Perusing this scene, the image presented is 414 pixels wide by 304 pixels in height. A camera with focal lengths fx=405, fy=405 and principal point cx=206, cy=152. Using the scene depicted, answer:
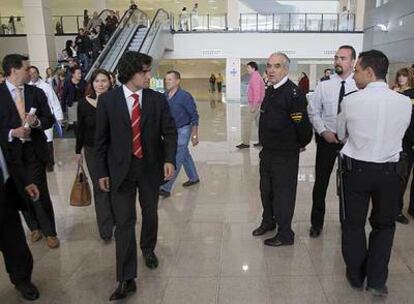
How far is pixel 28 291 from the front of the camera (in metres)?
2.98

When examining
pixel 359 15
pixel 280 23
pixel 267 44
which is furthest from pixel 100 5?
pixel 359 15

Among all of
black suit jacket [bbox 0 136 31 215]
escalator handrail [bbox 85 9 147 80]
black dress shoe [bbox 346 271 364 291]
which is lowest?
black dress shoe [bbox 346 271 364 291]

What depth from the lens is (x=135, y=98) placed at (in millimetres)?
2854

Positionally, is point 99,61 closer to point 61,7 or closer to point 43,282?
point 43,282

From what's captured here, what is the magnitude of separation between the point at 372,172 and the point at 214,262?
1.54 m

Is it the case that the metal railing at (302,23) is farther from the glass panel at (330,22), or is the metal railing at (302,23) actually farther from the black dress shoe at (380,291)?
the black dress shoe at (380,291)

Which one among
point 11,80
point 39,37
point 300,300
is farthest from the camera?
point 39,37

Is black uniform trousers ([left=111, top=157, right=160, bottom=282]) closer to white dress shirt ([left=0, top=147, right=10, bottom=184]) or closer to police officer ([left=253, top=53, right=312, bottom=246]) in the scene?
white dress shirt ([left=0, top=147, right=10, bottom=184])

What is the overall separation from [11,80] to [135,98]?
134cm

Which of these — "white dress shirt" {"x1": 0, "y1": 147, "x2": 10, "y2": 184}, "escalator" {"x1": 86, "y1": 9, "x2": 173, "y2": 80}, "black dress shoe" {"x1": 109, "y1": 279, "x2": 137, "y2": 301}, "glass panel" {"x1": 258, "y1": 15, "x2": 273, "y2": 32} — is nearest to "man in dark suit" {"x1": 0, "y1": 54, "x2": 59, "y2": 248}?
"white dress shirt" {"x1": 0, "y1": 147, "x2": 10, "y2": 184}

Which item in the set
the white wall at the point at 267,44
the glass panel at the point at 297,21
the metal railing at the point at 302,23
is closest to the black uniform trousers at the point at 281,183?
the white wall at the point at 267,44

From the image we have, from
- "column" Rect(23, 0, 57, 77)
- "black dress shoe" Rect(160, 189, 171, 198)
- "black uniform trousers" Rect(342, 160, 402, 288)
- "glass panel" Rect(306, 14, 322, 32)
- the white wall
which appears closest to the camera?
"black uniform trousers" Rect(342, 160, 402, 288)

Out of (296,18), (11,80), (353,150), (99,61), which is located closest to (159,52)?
(99,61)

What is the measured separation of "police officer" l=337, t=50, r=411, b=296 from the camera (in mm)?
2652
